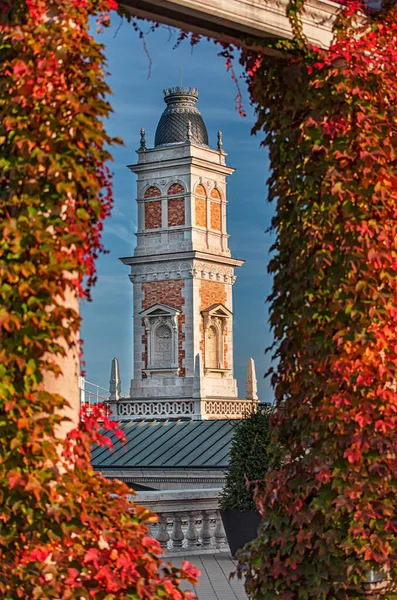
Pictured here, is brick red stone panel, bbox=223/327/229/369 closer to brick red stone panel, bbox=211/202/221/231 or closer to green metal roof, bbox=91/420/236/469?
brick red stone panel, bbox=211/202/221/231

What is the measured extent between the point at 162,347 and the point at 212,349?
2.52 meters

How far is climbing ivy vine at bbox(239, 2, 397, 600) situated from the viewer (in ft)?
16.9

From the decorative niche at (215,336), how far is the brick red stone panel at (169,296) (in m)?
1.24

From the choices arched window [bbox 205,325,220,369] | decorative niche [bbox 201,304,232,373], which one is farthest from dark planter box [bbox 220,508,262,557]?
arched window [bbox 205,325,220,369]

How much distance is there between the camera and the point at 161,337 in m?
49.7

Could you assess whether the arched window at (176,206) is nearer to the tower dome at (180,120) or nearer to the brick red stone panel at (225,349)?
the tower dome at (180,120)

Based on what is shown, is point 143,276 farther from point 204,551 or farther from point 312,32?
point 312,32

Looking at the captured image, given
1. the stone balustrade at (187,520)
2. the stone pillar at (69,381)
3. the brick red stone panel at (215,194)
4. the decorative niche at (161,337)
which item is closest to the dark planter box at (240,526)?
the stone balustrade at (187,520)

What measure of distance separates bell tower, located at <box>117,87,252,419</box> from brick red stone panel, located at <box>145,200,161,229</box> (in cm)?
5

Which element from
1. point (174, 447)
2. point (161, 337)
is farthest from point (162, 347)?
point (174, 447)

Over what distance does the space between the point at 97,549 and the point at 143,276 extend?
4636 centimetres

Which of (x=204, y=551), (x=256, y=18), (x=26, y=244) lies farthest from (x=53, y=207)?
(x=204, y=551)

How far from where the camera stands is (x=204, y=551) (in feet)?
34.9

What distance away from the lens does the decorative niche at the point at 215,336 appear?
49.7m
